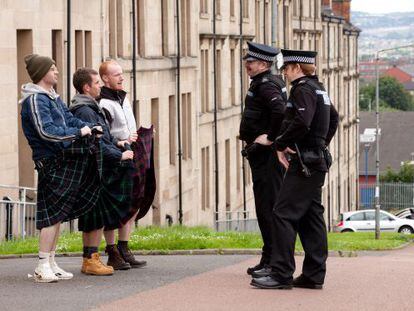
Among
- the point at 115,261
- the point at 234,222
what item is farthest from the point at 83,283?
the point at 234,222

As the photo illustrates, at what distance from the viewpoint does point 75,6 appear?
107 ft

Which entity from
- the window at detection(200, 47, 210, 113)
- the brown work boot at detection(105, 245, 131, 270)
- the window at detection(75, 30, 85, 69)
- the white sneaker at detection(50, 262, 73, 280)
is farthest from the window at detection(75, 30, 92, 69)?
the white sneaker at detection(50, 262, 73, 280)

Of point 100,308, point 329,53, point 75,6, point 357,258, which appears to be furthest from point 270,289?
point 329,53

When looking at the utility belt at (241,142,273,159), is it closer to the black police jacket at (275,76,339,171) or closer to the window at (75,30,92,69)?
the black police jacket at (275,76,339,171)

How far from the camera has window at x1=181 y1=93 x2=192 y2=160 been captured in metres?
46.7

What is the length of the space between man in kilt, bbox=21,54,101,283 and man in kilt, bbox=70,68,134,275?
0.89 ft

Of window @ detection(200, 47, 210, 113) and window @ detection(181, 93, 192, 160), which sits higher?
window @ detection(200, 47, 210, 113)

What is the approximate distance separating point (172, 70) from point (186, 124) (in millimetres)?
2995

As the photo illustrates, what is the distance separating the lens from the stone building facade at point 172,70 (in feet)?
96.5

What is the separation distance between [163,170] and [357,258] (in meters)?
25.3

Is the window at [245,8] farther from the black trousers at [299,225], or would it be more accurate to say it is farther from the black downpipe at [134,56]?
the black trousers at [299,225]

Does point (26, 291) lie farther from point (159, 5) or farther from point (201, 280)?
point (159, 5)

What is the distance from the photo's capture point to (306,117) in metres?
12.9

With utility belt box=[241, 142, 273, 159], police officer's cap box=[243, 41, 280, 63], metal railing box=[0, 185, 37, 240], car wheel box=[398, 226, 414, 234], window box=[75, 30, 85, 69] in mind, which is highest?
window box=[75, 30, 85, 69]
